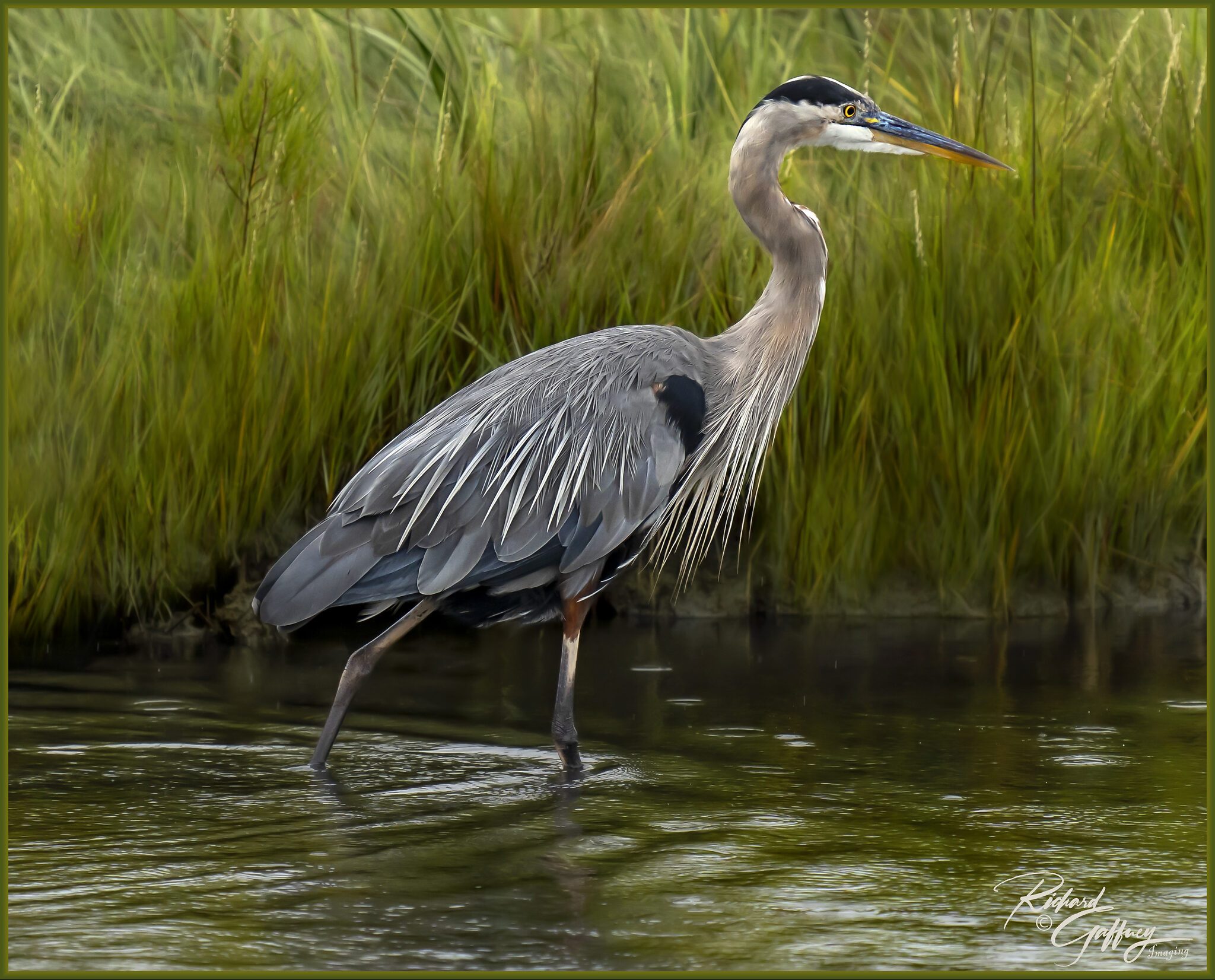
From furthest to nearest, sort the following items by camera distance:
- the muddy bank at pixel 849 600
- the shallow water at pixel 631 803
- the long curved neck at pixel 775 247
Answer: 1. the muddy bank at pixel 849 600
2. the long curved neck at pixel 775 247
3. the shallow water at pixel 631 803

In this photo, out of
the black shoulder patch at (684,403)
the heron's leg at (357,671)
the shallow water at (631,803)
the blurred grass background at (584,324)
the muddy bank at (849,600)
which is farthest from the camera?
the muddy bank at (849,600)

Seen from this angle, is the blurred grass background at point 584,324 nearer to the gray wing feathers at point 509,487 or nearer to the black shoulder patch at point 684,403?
the black shoulder patch at point 684,403

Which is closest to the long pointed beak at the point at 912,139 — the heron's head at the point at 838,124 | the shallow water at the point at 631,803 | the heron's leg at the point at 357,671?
the heron's head at the point at 838,124

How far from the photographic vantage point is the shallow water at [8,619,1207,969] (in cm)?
409

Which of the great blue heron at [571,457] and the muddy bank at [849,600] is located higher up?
the great blue heron at [571,457]

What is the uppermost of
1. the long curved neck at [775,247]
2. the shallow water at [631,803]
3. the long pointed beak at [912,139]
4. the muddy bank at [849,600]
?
the long pointed beak at [912,139]

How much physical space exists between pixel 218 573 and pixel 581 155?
2595mm

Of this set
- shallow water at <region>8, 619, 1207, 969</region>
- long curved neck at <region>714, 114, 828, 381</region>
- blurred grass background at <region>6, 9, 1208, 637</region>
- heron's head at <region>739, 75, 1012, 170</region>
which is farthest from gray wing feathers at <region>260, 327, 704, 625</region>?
blurred grass background at <region>6, 9, 1208, 637</region>

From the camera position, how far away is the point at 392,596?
19.5 feet

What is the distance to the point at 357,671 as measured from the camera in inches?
233

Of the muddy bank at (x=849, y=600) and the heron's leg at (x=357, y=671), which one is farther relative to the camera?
the muddy bank at (x=849, y=600)

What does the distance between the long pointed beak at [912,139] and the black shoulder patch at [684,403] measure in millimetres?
1292

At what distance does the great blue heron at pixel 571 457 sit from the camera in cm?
596

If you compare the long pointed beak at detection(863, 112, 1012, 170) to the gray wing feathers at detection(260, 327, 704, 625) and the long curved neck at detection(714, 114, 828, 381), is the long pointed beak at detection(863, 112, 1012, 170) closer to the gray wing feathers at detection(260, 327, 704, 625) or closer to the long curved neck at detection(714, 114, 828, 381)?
the long curved neck at detection(714, 114, 828, 381)
